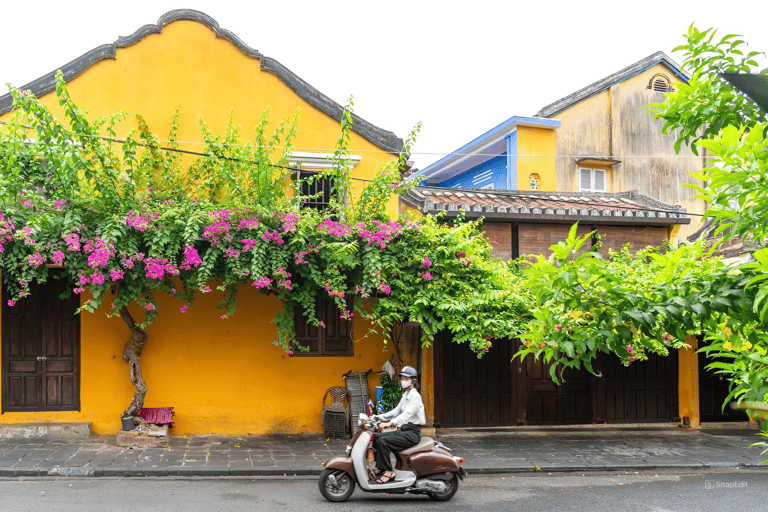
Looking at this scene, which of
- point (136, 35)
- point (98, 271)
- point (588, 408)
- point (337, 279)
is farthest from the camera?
point (588, 408)

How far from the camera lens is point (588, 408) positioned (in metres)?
14.5

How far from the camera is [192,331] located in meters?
12.8

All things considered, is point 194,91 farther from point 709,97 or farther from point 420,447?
point 709,97

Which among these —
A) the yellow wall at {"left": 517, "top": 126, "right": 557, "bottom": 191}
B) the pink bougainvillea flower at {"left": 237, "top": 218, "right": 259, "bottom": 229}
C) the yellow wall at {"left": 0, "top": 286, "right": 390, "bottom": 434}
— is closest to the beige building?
the yellow wall at {"left": 517, "top": 126, "right": 557, "bottom": 191}

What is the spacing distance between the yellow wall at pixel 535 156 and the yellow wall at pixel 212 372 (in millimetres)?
8375

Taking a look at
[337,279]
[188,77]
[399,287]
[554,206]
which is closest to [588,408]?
[554,206]

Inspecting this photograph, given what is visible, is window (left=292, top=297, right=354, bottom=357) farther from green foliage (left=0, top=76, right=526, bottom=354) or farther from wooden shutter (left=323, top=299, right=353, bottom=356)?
green foliage (left=0, top=76, right=526, bottom=354)

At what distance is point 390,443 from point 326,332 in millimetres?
5105

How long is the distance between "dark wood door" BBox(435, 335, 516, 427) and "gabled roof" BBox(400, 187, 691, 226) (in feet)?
8.99

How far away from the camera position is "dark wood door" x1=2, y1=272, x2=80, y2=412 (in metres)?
12.1

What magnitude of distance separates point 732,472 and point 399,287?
6.52 metres

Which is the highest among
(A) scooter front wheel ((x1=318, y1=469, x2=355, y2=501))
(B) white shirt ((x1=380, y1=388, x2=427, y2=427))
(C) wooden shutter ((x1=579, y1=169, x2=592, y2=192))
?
(C) wooden shutter ((x1=579, y1=169, x2=592, y2=192))

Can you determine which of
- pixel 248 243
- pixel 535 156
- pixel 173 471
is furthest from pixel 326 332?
pixel 535 156

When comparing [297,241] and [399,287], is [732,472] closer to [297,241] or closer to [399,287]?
[399,287]
